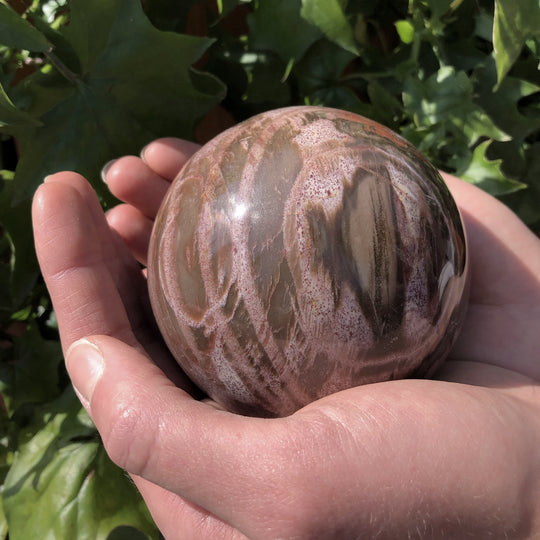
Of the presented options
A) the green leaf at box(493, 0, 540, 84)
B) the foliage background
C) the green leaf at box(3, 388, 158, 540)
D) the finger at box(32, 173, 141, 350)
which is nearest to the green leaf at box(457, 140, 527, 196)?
the foliage background

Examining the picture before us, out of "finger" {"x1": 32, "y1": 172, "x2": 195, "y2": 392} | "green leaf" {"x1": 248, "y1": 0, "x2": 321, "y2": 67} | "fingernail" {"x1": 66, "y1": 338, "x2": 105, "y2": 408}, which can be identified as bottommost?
"fingernail" {"x1": 66, "y1": 338, "x2": 105, "y2": 408}

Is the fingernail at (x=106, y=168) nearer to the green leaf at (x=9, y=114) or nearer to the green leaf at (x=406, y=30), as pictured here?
the green leaf at (x=9, y=114)

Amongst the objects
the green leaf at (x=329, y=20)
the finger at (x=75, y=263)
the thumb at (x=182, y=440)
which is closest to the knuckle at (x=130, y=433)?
the thumb at (x=182, y=440)

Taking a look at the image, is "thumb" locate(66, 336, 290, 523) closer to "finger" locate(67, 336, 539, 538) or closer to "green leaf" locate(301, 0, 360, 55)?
"finger" locate(67, 336, 539, 538)

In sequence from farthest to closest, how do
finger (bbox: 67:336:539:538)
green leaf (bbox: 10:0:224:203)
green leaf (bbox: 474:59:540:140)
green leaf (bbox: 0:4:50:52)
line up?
green leaf (bbox: 474:59:540:140) < green leaf (bbox: 10:0:224:203) < green leaf (bbox: 0:4:50:52) < finger (bbox: 67:336:539:538)

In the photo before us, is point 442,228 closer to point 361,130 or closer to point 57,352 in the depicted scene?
point 361,130

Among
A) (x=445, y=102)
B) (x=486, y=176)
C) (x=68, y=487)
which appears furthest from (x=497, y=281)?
(x=68, y=487)
